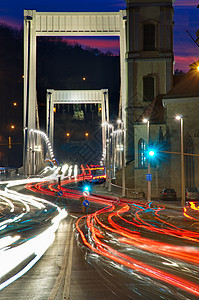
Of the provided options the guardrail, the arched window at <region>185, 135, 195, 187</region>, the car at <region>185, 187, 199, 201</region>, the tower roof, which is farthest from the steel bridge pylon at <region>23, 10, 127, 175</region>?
the car at <region>185, 187, 199, 201</region>

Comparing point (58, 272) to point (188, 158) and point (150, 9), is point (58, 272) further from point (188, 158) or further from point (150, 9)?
point (150, 9)

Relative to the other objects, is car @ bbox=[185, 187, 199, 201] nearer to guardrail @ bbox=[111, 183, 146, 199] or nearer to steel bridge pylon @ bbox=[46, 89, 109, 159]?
guardrail @ bbox=[111, 183, 146, 199]

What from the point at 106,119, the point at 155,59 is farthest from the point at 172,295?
the point at 106,119

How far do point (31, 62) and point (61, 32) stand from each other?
502 inches

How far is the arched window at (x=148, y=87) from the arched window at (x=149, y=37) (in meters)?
5.27

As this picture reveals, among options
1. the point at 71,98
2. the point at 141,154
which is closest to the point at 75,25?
the point at 141,154

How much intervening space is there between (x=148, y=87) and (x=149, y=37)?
8.90m

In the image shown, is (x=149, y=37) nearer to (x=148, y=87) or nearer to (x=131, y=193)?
(x=148, y=87)

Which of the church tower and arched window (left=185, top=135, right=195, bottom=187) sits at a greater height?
the church tower

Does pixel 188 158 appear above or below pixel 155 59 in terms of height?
below

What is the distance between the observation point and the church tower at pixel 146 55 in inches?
2726

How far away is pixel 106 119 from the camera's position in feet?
479

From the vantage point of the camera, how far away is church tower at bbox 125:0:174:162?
227 ft

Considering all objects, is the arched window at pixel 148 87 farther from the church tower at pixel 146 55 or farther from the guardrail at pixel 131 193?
the guardrail at pixel 131 193
